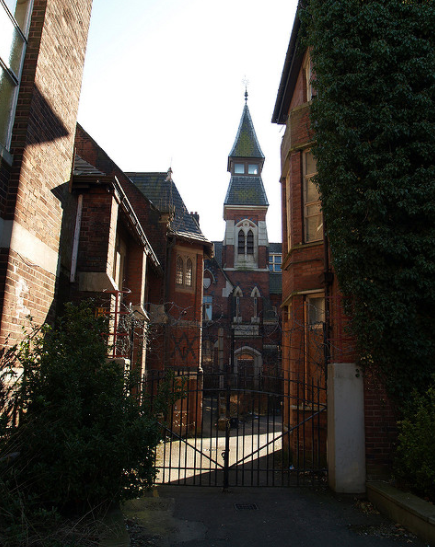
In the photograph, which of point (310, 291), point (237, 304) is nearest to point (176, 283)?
point (310, 291)

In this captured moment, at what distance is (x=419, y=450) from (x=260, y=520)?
244 cm

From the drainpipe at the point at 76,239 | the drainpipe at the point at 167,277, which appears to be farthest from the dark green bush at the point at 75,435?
the drainpipe at the point at 167,277

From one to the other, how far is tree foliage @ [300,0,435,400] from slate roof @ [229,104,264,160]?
102 ft

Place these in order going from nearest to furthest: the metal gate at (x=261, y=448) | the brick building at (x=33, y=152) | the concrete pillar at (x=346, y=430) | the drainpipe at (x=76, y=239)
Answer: the brick building at (x=33, y=152)
the concrete pillar at (x=346, y=430)
the metal gate at (x=261, y=448)
the drainpipe at (x=76, y=239)

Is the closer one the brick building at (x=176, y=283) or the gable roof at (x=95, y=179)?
the gable roof at (x=95, y=179)

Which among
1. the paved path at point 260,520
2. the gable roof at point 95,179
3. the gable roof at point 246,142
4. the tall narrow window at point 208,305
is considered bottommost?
the paved path at point 260,520

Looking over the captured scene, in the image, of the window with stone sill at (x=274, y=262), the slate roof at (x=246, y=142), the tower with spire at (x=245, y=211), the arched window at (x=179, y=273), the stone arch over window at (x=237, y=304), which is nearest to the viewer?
the arched window at (x=179, y=273)

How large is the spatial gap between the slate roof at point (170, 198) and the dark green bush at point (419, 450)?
1358cm

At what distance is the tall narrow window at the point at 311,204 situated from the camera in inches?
412

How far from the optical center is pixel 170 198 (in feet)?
68.8

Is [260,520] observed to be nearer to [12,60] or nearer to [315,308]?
[315,308]

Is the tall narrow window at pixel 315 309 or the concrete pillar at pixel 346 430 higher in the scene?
the tall narrow window at pixel 315 309

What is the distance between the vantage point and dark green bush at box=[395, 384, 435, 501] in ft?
19.6

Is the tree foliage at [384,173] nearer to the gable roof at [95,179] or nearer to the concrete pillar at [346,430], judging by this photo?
the concrete pillar at [346,430]
